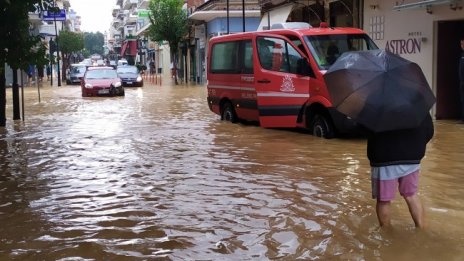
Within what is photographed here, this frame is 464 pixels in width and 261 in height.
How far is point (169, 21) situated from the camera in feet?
137

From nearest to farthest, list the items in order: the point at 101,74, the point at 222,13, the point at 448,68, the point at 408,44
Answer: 1. the point at 448,68
2. the point at 408,44
3. the point at 101,74
4. the point at 222,13

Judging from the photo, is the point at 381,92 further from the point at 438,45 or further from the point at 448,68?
the point at 448,68

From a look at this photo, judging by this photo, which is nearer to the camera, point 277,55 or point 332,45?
point 332,45

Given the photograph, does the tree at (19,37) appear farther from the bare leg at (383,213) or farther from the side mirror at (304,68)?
the bare leg at (383,213)

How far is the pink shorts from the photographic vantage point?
5160mm

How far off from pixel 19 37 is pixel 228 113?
538 centimetres

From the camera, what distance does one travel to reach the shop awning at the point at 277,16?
21938mm

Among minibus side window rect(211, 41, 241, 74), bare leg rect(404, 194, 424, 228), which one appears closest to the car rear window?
minibus side window rect(211, 41, 241, 74)

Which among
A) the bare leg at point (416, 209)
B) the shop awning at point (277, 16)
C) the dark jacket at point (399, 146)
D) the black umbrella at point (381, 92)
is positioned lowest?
the bare leg at point (416, 209)

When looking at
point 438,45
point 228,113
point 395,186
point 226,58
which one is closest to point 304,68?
point 226,58

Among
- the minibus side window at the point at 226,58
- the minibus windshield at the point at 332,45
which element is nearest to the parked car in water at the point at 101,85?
the minibus side window at the point at 226,58

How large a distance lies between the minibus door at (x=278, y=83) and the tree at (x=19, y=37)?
14.0 feet

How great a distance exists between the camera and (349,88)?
16.8 ft

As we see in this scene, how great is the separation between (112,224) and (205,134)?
6.94 m
